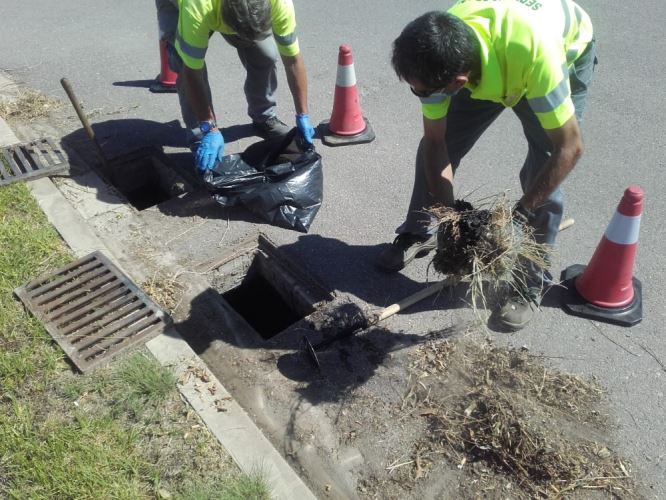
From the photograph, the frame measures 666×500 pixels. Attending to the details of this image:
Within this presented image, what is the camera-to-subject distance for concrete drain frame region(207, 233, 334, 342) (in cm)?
336

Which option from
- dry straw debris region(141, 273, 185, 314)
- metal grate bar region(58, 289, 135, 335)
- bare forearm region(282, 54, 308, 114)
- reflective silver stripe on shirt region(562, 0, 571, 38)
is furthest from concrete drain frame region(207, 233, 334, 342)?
reflective silver stripe on shirt region(562, 0, 571, 38)

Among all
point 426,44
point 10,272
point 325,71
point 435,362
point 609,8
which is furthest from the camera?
point 609,8

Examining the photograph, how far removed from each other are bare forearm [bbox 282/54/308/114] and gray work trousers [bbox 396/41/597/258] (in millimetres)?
1338

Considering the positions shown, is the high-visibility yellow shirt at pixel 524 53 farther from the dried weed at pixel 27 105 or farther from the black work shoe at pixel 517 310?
the dried weed at pixel 27 105

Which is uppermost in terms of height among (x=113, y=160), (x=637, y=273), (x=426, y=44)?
(x=426, y=44)

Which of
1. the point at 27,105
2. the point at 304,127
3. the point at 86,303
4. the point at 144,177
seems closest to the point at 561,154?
the point at 304,127

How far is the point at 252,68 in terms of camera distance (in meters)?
4.44

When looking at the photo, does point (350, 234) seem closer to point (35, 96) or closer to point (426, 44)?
point (426, 44)

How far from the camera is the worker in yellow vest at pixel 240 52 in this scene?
3367mm

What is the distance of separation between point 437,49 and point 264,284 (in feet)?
6.49

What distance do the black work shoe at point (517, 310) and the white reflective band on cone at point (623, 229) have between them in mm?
477

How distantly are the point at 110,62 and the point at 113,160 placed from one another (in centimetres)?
200

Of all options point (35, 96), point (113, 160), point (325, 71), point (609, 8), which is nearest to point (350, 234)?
point (113, 160)

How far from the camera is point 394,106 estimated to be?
197 inches
